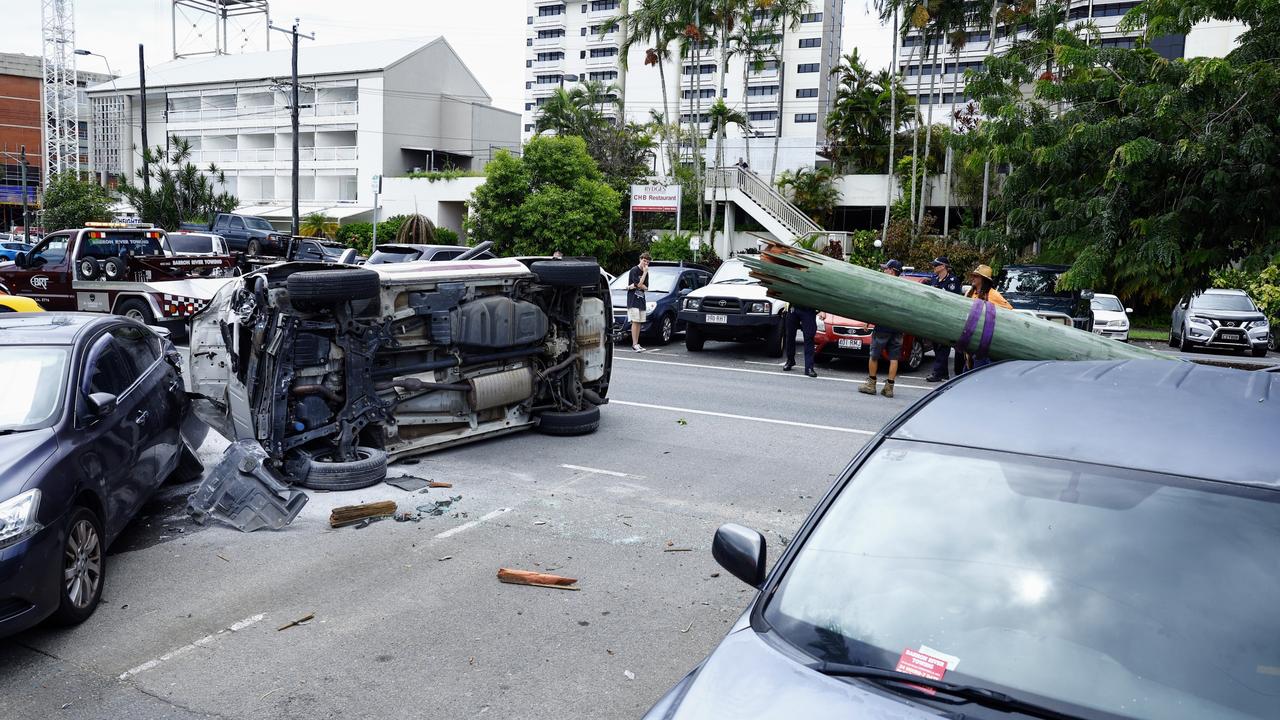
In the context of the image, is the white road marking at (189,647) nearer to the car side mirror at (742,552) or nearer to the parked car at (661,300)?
the car side mirror at (742,552)

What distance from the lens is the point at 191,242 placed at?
22.9m

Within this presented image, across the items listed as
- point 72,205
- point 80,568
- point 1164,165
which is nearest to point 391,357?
point 80,568

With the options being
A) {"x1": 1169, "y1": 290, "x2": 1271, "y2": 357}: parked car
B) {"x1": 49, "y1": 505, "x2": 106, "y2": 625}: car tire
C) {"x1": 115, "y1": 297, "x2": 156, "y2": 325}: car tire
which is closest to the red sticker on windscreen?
{"x1": 49, "y1": 505, "x2": 106, "y2": 625}: car tire

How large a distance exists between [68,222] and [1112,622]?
50.1 meters

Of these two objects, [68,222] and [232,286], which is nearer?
[232,286]

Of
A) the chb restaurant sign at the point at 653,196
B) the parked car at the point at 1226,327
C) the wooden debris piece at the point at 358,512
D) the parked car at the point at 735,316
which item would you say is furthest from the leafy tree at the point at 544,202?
the wooden debris piece at the point at 358,512

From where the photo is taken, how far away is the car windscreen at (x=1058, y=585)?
2346 millimetres

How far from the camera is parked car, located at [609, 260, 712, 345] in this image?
1795 cm

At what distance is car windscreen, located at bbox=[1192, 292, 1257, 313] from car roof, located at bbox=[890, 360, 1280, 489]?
69.3ft

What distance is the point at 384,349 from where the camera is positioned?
7871 mm

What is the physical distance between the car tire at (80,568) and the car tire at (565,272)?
4.64m

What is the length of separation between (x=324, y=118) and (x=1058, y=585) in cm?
5673

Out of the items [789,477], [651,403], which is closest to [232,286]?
[789,477]

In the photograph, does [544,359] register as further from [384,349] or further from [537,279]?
[384,349]
